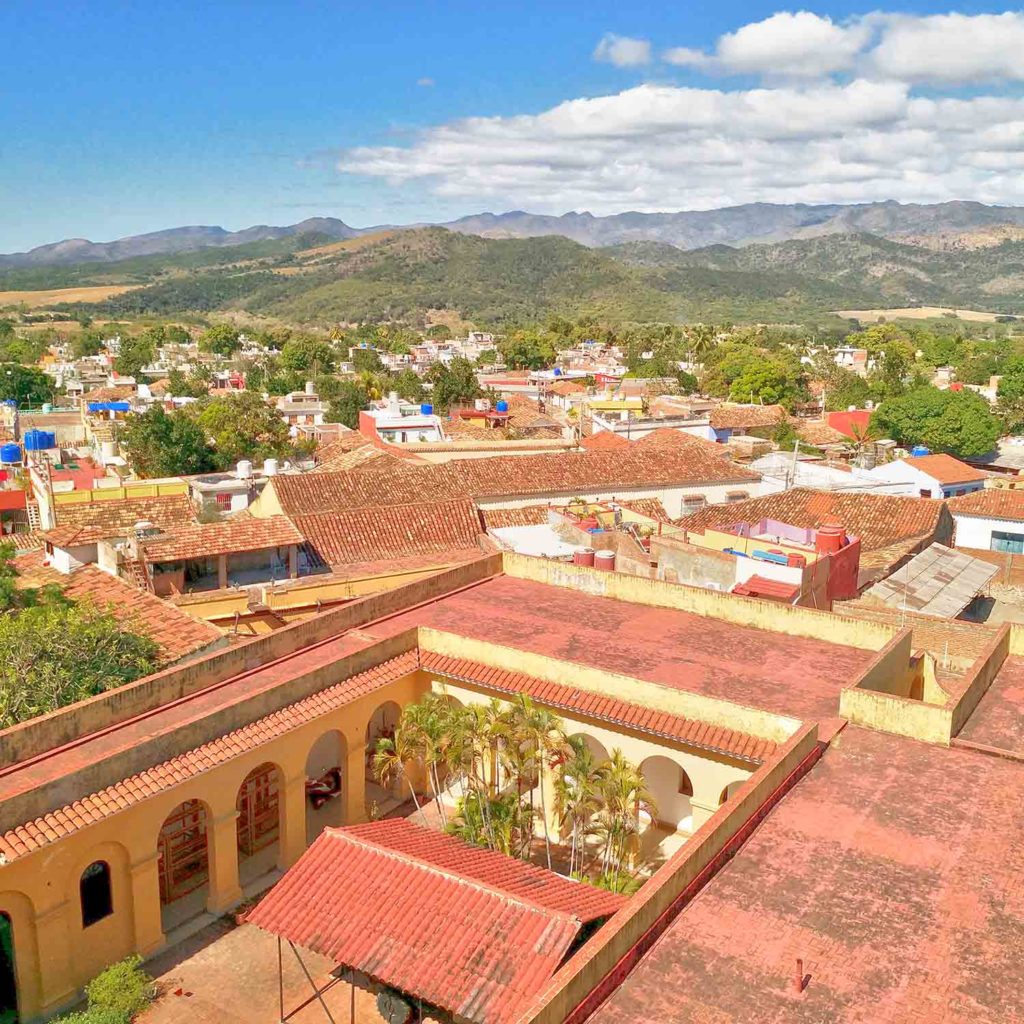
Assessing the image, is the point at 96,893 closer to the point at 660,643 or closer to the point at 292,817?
the point at 292,817

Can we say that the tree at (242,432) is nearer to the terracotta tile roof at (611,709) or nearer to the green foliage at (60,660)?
the green foliage at (60,660)

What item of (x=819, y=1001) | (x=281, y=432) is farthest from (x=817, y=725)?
(x=281, y=432)

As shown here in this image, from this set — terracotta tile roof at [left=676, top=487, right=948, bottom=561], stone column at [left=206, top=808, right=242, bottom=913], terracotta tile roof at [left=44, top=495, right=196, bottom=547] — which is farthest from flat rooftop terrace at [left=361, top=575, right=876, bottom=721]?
terracotta tile roof at [left=44, top=495, right=196, bottom=547]

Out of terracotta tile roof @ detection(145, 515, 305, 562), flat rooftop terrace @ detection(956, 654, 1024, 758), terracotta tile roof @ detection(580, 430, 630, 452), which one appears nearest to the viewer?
flat rooftop terrace @ detection(956, 654, 1024, 758)

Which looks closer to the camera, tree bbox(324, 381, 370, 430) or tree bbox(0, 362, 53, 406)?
tree bbox(324, 381, 370, 430)

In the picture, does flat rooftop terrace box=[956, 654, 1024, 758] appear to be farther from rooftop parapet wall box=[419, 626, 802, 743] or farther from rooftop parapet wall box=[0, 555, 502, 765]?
rooftop parapet wall box=[0, 555, 502, 765]

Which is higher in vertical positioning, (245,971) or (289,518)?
(289,518)

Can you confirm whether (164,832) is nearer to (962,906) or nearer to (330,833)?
(330,833)
